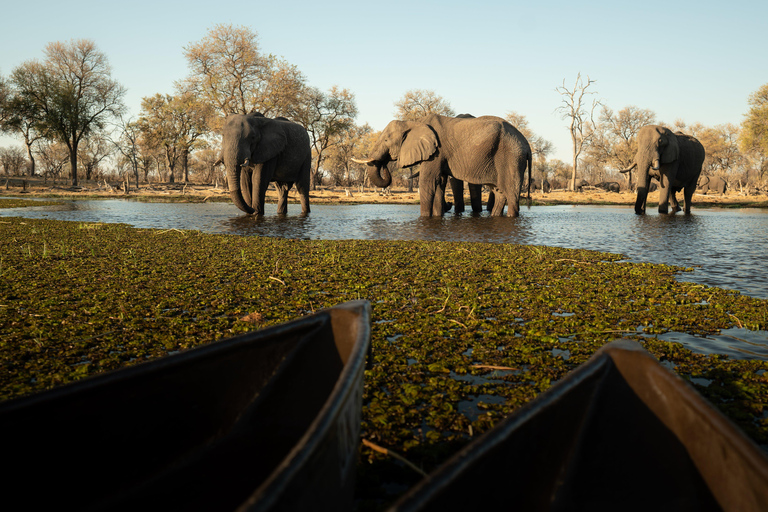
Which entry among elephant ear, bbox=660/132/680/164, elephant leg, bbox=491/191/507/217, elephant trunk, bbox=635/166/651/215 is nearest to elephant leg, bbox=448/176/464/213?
elephant leg, bbox=491/191/507/217

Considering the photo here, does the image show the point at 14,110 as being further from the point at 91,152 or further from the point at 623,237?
the point at 623,237

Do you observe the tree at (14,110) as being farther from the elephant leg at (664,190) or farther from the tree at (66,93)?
the elephant leg at (664,190)

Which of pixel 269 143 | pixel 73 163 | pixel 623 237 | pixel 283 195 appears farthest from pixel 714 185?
pixel 73 163

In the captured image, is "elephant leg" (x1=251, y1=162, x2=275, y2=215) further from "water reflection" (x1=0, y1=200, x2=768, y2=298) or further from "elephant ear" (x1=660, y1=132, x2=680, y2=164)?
"elephant ear" (x1=660, y1=132, x2=680, y2=164)

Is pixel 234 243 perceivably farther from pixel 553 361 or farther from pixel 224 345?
pixel 224 345

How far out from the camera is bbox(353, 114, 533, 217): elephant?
52.1 feet

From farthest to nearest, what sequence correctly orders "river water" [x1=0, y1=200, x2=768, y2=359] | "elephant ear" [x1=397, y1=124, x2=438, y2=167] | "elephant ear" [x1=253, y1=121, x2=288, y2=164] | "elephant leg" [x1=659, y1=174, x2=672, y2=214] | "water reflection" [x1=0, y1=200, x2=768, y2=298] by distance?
"elephant leg" [x1=659, y1=174, x2=672, y2=214] < "elephant ear" [x1=397, y1=124, x2=438, y2=167] < "elephant ear" [x1=253, y1=121, x2=288, y2=164] < "water reflection" [x1=0, y1=200, x2=768, y2=298] < "river water" [x1=0, y1=200, x2=768, y2=359]

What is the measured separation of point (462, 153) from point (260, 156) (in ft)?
21.1

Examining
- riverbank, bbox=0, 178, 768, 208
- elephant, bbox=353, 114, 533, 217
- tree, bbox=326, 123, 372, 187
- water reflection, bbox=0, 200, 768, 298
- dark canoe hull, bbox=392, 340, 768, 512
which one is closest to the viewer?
dark canoe hull, bbox=392, 340, 768, 512

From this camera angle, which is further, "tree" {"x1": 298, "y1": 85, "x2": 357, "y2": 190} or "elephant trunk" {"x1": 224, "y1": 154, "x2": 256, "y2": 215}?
"tree" {"x1": 298, "y1": 85, "x2": 357, "y2": 190}

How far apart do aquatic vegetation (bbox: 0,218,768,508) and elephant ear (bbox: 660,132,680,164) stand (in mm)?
12536

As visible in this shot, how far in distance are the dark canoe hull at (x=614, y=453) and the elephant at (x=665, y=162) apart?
1861 centimetres

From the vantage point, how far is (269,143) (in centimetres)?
1484

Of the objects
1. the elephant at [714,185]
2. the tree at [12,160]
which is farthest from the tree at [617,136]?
the tree at [12,160]
